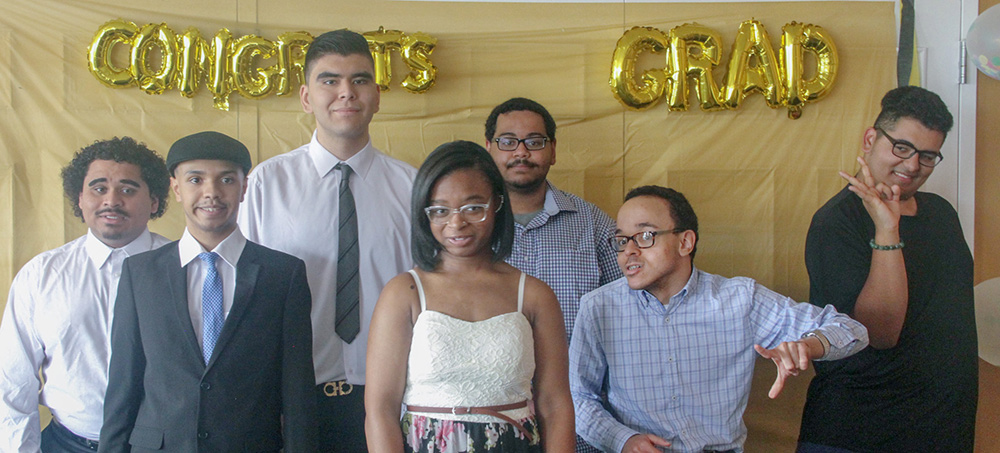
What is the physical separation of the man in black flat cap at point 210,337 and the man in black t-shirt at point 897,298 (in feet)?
5.90

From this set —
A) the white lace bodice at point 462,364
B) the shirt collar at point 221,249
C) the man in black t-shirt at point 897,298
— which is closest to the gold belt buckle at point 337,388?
the shirt collar at point 221,249

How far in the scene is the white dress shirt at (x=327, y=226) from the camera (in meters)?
2.45

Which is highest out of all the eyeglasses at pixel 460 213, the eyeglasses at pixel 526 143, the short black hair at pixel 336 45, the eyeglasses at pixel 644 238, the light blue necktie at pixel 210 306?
the short black hair at pixel 336 45

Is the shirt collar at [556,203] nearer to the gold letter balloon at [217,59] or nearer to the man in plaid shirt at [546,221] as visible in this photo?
the man in plaid shirt at [546,221]

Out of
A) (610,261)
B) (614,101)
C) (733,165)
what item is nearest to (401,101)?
(614,101)

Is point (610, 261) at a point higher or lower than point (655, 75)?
lower

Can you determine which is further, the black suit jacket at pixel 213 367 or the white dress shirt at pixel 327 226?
the white dress shirt at pixel 327 226

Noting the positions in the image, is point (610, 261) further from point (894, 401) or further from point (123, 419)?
point (123, 419)

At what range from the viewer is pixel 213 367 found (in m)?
2.12

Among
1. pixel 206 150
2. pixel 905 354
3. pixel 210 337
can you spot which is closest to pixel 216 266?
pixel 210 337

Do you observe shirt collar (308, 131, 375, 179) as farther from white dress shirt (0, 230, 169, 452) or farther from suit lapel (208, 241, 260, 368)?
white dress shirt (0, 230, 169, 452)

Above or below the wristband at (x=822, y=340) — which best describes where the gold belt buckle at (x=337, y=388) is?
below

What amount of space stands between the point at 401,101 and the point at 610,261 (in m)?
1.14

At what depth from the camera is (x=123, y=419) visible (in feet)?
6.91
